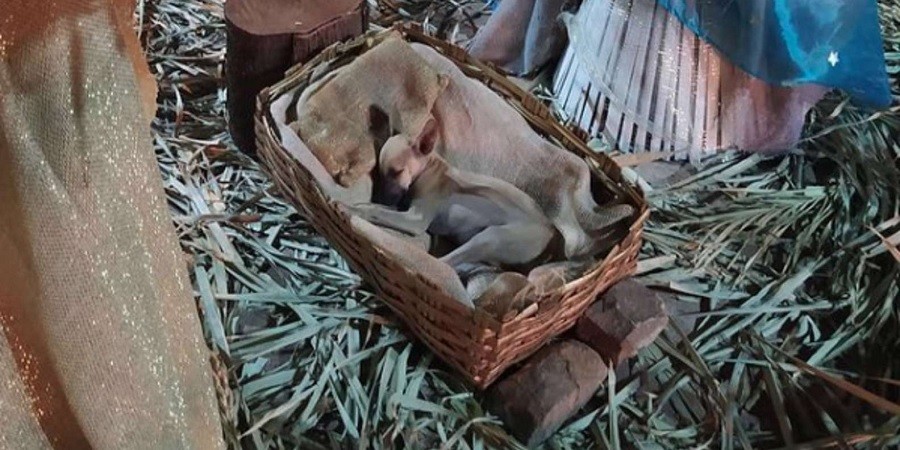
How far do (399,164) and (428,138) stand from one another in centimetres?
6

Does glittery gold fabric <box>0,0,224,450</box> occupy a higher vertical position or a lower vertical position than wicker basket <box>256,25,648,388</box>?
higher

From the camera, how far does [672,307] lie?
1256 millimetres

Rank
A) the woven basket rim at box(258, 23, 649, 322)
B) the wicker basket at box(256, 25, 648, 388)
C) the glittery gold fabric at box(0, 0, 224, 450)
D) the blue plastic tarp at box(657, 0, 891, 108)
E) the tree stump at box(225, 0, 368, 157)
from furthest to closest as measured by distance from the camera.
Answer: the blue plastic tarp at box(657, 0, 891, 108) → the tree stump at box(225, 0, 368, 157) → the woven basket rim at box(258, 23, 649, 322) → the wicker basket at box(256, 25, 648, 388) → the glittery gold fabric at box(0, 0, 224, 450)

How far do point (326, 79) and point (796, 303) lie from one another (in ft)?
2.13

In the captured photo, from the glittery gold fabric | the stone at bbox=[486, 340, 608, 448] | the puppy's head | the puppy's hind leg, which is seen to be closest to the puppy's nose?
the puppy's head

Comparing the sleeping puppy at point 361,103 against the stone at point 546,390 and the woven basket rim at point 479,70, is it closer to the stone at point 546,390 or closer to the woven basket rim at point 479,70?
the woven basket rim at point 479,70

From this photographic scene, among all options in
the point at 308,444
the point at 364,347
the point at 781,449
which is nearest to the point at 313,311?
the point at 364,347

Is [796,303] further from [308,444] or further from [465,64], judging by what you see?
[308,444]

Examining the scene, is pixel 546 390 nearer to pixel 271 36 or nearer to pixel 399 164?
pixel 399 164

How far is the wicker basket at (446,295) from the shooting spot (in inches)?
40.3

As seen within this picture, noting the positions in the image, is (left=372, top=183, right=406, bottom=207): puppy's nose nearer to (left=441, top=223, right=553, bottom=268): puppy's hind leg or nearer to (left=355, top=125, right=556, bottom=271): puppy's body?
(left=355, top=125, right=556, bottom=271): puppy's body

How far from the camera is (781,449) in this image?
42.4 inches

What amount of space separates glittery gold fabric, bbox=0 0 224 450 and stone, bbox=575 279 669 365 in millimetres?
486

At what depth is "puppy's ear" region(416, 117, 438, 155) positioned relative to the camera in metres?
1.25
